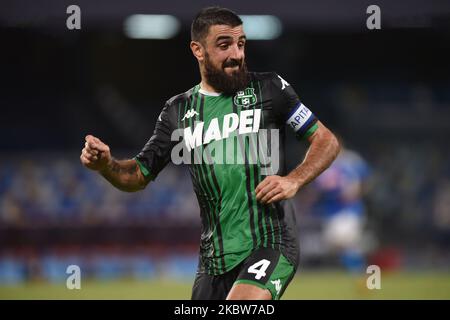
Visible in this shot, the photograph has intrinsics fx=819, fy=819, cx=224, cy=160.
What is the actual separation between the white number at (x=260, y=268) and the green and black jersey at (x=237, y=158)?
139mm

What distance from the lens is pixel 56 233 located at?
15.4 meters

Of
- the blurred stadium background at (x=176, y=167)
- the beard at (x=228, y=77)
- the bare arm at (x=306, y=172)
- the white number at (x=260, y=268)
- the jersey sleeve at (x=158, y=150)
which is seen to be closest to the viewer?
the bare arm at (x=306, y=172)

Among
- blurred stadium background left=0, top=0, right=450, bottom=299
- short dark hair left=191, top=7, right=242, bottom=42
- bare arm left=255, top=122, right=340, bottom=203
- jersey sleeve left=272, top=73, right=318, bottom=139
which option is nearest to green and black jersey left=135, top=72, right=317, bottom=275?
jersey sleeve left=272, top=73, right=318, bottom=139

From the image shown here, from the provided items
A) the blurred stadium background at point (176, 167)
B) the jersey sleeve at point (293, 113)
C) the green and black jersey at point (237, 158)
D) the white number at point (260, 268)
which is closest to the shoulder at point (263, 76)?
the green and black jersey at point (237, 158)

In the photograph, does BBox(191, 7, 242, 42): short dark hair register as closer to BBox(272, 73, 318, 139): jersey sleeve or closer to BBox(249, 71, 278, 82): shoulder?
BBox(249, 71, 278, 82): shoulder

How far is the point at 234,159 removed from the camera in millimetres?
5254

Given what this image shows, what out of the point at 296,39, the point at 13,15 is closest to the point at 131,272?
the point at 13,15

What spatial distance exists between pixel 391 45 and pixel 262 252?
21.1 m

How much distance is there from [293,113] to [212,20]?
80 centimetres

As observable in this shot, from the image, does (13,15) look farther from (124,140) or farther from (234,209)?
(234,209)

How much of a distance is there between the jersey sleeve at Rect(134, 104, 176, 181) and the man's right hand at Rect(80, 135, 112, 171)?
0.41 meters

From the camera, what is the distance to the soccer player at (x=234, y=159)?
16.8 ft

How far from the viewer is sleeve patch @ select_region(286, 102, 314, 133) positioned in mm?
5312

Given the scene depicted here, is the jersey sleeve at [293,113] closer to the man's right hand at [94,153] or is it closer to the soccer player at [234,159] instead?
the soccer player at [234,159]
